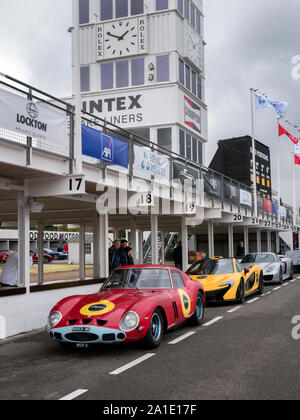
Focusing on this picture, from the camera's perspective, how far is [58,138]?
993 centimetres

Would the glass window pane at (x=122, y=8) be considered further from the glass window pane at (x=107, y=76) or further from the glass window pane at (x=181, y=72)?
the glass window pane at (x=181, y=72)

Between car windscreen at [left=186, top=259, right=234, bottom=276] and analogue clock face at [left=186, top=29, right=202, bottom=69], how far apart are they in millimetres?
19583

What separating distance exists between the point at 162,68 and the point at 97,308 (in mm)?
24323

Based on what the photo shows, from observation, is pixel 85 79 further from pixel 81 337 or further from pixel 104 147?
pixel 81 337

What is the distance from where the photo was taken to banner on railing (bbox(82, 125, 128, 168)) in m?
11.0

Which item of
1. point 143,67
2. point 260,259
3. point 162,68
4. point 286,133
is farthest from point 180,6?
point 260,259

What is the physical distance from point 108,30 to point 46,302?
23559 millimetres

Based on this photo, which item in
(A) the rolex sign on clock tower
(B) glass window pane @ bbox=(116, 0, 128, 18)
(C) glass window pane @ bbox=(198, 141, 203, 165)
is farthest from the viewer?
(C) glass window pane @ bbox=(198, 141, 203, 165)

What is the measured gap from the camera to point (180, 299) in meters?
9.15

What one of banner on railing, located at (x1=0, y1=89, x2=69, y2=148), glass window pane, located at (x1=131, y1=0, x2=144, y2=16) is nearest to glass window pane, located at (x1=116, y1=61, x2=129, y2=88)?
glass window pane, located at (x1=131, y1=0, x2=144, y2=16)

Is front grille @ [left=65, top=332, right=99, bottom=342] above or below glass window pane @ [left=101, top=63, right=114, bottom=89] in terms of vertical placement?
below

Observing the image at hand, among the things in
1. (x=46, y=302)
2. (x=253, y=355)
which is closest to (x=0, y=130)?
(x=46, y=302)

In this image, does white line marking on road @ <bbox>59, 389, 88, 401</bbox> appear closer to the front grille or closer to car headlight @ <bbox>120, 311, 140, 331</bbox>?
the front grille
